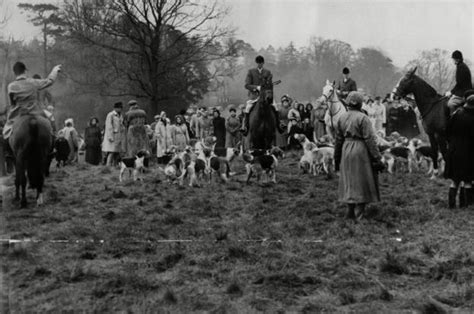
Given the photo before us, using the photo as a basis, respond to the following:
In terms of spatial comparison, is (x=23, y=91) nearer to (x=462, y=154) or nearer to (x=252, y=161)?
(x=252, y=161)

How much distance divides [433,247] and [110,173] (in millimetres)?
10960

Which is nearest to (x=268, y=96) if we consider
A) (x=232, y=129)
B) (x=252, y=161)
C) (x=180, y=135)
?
(x=252, y=161)

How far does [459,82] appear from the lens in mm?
11945

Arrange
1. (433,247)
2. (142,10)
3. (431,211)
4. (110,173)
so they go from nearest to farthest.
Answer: (433,247)
(431,211)
(110,173)
(142,10)

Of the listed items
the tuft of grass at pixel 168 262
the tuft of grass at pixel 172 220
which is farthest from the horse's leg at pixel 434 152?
the tuft of grass at pixel 168 262

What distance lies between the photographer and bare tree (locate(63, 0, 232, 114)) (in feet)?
92.1

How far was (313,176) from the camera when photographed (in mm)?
15023

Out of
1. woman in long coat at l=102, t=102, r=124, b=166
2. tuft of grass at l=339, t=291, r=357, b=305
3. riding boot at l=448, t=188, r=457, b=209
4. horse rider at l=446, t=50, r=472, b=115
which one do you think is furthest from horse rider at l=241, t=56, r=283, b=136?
tuft of grass at l=339, t=291, r=357, b=305

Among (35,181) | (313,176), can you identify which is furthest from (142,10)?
(35,181)

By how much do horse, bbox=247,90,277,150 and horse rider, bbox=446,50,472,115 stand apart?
169 inches

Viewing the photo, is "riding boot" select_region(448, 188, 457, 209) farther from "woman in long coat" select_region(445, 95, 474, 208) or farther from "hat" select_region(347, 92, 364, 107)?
"hat" select_region(347, 92, 364, 107)

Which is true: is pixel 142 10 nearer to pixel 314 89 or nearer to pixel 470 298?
pixel 314 89

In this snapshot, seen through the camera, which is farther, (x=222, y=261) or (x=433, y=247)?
(x=433, y=247)

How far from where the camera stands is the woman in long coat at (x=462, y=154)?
34.0 ft
